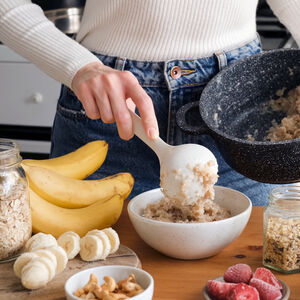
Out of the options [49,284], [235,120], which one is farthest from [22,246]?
[235,120]

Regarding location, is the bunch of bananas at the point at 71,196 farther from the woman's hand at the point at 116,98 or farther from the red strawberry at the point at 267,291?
the red strawberry at the point at 267,291

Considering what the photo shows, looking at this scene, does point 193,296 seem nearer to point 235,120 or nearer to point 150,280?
point 150,280

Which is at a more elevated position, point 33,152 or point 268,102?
point 268,102

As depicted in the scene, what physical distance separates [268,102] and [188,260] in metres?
0.45

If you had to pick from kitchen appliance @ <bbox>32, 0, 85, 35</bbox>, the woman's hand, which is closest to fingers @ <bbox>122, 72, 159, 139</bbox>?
the woman's hand

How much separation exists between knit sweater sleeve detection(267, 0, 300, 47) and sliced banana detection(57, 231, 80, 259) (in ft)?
2.26

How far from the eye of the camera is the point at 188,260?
95cm

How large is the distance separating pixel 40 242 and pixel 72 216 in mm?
119

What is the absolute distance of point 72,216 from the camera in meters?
1.02

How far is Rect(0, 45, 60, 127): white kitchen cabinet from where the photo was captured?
2.44 metres

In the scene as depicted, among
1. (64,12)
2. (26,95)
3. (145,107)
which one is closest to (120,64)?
(145,107)

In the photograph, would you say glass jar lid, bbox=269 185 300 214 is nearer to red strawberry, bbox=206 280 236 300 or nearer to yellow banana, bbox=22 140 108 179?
red strawberry, bbox=206 280 236 300

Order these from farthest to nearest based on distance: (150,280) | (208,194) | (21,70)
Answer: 1. (21,70)
2. (208,194)
3. (150,280)

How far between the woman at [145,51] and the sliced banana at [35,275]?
38cm
